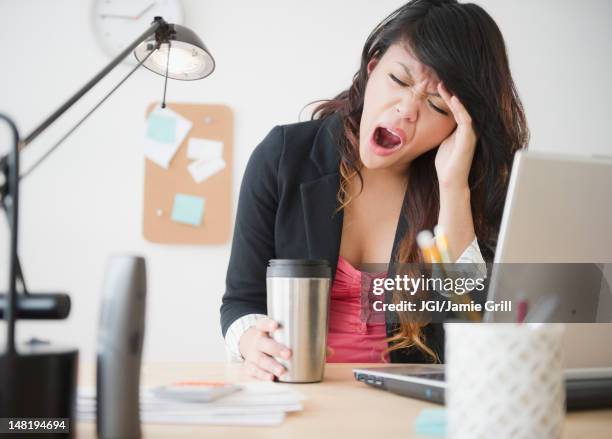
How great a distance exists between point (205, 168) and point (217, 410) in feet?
6.41

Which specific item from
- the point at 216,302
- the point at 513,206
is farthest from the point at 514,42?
the point at 513,206

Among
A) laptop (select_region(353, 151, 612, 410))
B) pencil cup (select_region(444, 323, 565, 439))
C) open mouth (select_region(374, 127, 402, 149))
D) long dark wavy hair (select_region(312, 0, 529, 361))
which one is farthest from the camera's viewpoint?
open mouth (select_region(374, 127, 402, 149))

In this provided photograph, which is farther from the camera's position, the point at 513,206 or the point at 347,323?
the point at 347,323

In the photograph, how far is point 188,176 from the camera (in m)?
2.48

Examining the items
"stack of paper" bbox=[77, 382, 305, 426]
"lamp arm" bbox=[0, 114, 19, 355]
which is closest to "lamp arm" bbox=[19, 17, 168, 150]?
"lamp arm" bbox=[0, 114, 19, 355]

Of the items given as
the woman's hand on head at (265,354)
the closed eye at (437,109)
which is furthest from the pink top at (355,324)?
the woman's hand on head at (265,354)

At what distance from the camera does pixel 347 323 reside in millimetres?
1432

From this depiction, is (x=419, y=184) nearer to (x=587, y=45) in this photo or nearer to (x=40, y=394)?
(x=40, y=394)

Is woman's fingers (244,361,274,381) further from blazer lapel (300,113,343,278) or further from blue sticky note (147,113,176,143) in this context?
blue sticky note (147,113,176,143)

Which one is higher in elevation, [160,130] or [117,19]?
[117,19]

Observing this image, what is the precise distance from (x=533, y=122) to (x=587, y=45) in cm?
44

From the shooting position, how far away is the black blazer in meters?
1.37

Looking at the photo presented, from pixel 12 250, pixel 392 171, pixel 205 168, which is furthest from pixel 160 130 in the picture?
pixel 12 250

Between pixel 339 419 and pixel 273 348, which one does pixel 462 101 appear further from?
pixel 339 419
